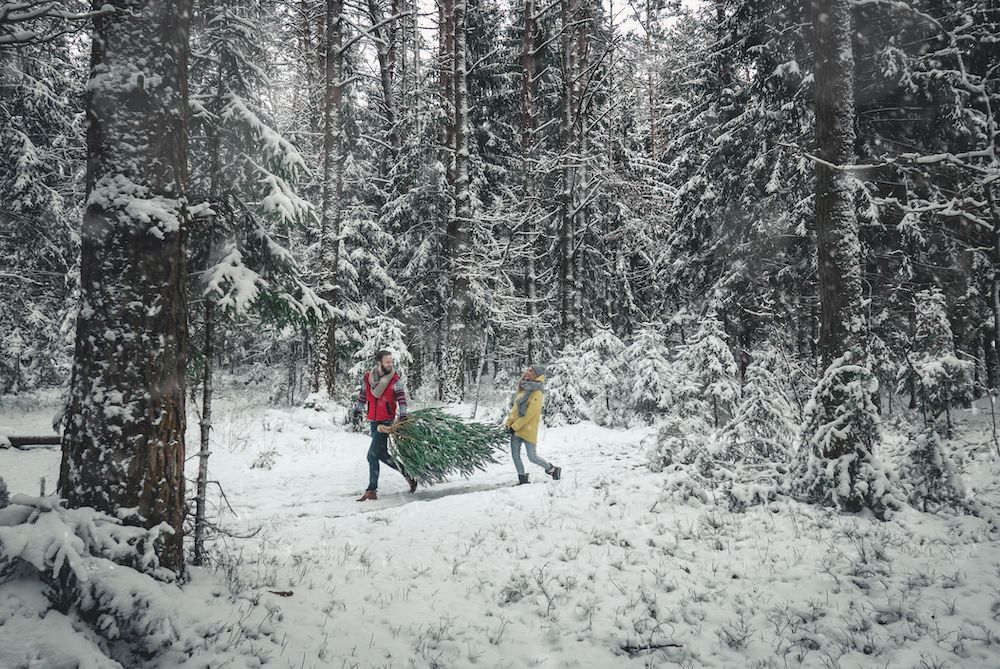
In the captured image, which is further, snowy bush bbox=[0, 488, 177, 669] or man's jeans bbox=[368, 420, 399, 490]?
man's jeans bbox=[368, 420, 399, 490]

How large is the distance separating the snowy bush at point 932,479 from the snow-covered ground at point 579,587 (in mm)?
366

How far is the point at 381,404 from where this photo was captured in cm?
754

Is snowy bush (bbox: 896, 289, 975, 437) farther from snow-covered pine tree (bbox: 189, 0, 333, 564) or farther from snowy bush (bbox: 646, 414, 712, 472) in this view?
snow-covered pine tree (bbox: 189, 0, 333, 564)

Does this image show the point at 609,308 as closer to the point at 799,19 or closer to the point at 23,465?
the point at 799,19

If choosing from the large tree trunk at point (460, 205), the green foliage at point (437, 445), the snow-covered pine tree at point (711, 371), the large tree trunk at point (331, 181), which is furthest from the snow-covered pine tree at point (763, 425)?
the large tree trunk at point (331, 181)

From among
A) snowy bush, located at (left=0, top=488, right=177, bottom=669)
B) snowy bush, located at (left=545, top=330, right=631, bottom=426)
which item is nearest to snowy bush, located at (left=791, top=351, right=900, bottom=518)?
snowy bush, located at (left=0, top=488, right=177, bottom=669)

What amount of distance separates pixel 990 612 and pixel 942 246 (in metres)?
Answer: 9.91

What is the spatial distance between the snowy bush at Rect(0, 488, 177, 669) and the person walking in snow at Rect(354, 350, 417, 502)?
14.0 ft

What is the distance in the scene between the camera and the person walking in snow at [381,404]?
746cm

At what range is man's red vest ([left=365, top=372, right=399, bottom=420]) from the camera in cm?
755

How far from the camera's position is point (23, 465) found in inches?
343

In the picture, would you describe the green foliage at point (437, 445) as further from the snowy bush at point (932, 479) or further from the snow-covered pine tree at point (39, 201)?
the snow-covered pine tree at point (39, 201)

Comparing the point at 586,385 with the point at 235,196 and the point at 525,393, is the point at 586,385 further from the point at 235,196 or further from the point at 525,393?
the point at 235,196

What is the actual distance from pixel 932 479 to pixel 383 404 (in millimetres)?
7139
